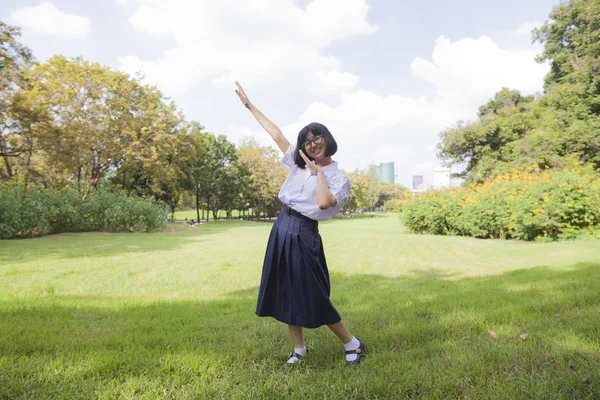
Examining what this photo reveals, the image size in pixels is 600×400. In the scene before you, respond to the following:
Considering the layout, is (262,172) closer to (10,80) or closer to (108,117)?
(108,117)

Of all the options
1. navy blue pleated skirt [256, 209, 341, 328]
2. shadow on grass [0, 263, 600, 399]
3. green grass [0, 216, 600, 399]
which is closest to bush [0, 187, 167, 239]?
green grass [0, 216, 600, 399]

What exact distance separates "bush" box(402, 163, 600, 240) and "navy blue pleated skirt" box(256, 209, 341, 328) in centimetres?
1083

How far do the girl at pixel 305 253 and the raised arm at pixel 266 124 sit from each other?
0.32m

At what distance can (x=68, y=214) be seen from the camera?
15.5m

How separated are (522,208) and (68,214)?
16932 mm

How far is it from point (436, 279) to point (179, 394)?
496 centimetres

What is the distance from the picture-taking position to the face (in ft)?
8.70

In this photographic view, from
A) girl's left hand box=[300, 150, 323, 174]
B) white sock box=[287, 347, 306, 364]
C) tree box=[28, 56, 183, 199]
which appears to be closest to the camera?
girl's left hand box=[300, 150, 323, 174]

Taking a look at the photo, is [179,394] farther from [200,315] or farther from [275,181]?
[275,181]

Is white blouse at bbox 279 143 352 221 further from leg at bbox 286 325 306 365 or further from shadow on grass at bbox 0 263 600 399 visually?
shadow on grass at bbox 0 263 600 399

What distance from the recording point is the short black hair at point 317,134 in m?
2.64

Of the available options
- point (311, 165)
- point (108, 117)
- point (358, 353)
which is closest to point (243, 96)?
point (311, 165)

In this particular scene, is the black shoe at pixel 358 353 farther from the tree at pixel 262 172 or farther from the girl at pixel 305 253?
the tree at pixel 262 172

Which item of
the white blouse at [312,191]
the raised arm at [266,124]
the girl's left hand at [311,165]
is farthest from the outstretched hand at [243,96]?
Result: the girl's left hand at [311,165]
